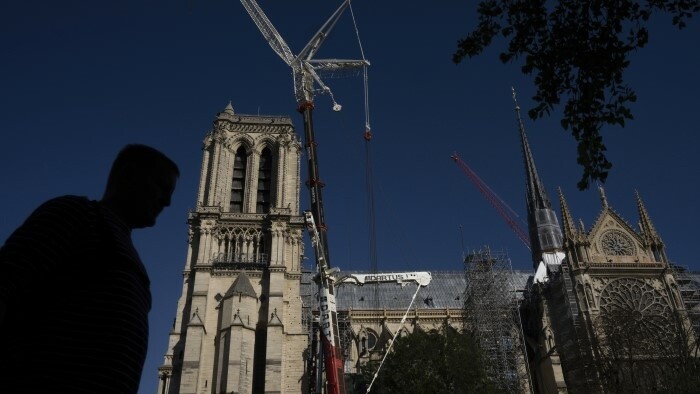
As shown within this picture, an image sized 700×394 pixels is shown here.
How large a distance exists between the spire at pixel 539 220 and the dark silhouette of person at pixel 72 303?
6290cm

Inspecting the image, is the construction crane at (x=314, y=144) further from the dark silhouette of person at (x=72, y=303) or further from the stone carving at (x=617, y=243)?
the dark silhouette of person at (x=72, y=303)

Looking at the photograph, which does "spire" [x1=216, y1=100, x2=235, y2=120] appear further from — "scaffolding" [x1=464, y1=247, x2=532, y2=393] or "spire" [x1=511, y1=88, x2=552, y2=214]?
"spire" [x1=511, y1=88, x2=552, y2=214]

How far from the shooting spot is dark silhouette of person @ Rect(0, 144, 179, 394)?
7.02 feet

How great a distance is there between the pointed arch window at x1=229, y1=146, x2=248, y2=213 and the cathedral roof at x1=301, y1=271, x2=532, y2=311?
39.3ft

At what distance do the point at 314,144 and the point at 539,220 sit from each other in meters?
31.2

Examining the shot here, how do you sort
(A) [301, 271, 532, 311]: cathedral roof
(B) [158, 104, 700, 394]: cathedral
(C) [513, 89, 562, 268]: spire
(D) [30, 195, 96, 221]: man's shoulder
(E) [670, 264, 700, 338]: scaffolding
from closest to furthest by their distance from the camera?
(D) [30, 195, 96, 221]: man's shoulder < (B) [158, 104, 700, 394]: cathedral < (E) [670, 264, 700, 338]: scaffolding < (A) [301, 271, 532, 311]: cathedral roof < (C) [513, 89, 562, 268]: spire

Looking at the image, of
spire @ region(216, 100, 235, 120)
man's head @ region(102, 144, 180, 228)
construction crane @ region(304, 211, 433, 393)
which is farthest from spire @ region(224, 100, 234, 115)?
man's head @ region(102, 144, 180, 228)

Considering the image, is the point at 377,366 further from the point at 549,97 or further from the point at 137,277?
the point at 137,277

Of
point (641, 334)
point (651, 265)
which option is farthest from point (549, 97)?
point (651, 265)

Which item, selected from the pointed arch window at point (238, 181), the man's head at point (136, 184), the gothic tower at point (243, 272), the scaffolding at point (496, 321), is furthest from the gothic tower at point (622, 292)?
the man's head at point (136, 184)

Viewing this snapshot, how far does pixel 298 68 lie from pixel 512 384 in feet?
117

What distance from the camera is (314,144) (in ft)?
158

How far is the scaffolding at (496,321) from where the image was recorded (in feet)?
140

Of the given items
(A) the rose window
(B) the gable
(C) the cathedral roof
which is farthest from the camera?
(C) the cathedral roof
